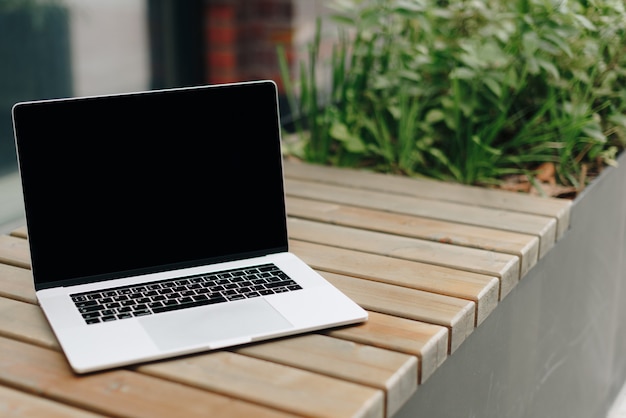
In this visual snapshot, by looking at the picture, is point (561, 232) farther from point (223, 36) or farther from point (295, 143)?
point (223, 36)

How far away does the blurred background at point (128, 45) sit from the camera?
237cm

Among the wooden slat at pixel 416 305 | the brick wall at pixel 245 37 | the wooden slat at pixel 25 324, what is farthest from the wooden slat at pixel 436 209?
the brick wall at pixel 245 37

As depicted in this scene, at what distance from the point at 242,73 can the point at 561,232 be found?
1.74 m

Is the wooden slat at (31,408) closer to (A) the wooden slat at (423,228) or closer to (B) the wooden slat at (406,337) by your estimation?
(B) the wooden slat at (406,337)

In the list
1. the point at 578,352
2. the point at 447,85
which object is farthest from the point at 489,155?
the point at 578,352

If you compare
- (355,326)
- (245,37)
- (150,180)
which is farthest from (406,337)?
(245,37)

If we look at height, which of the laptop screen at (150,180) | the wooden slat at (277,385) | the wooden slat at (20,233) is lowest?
the wooden slat at (20,233)

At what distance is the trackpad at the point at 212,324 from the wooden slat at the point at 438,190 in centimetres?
68

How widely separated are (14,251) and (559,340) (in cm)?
103

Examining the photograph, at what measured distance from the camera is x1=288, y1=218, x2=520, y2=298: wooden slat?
1.36 m

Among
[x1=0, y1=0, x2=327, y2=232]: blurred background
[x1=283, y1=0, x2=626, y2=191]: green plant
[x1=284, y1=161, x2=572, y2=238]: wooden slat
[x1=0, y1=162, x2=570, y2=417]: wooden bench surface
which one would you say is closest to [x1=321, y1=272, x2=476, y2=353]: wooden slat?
[x1=0, y1=162, x2=570, y2=417]: wooden bench surface

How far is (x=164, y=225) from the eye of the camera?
1.26 meters

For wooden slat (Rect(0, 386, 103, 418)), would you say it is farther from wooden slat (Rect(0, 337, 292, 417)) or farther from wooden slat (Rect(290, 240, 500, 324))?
wooden slat (Rect(290, 240, 500, 324))

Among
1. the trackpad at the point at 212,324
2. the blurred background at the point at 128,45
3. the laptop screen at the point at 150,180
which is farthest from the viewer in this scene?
the blurred background at the point at 128,45
